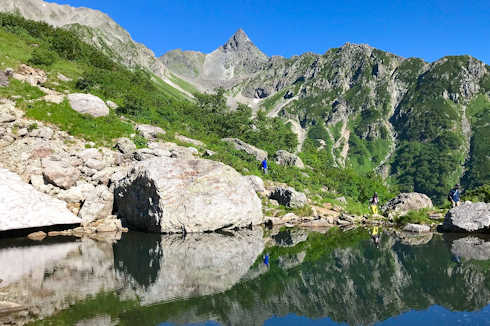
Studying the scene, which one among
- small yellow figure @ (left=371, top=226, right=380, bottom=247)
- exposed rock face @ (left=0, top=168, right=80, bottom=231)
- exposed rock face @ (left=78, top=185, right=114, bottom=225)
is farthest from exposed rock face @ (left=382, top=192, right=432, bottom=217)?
exposed rock face @ (left=0, top=168, right=80, bottom=231)

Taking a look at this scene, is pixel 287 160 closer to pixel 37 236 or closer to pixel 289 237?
pixel 289 237

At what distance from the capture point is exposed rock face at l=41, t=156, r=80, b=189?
97.9 ft

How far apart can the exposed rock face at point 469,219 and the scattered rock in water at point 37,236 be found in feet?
112

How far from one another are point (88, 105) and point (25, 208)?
70.9 feet

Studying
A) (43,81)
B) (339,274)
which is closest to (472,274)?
(339,274)

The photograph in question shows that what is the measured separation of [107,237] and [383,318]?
20.9m

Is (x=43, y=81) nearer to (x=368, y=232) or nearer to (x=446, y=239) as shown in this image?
(x=368, y=232)

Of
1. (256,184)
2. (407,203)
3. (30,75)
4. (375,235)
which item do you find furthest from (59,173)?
(407,203)

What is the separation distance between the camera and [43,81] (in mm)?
46406

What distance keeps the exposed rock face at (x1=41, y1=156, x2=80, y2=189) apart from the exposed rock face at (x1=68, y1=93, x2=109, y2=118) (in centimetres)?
1282

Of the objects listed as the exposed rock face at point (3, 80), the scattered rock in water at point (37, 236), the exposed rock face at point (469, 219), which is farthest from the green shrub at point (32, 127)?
the exposed rock face at point (469, 219)

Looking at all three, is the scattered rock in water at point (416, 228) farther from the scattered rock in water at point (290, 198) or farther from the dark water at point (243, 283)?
the scattered rock in water at point (290, 198)

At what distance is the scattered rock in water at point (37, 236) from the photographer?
2474 centimetres

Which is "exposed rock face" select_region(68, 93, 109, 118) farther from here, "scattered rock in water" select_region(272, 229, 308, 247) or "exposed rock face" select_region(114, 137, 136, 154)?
"scattered rock in water" select_region(272, 229, 308, 247)
